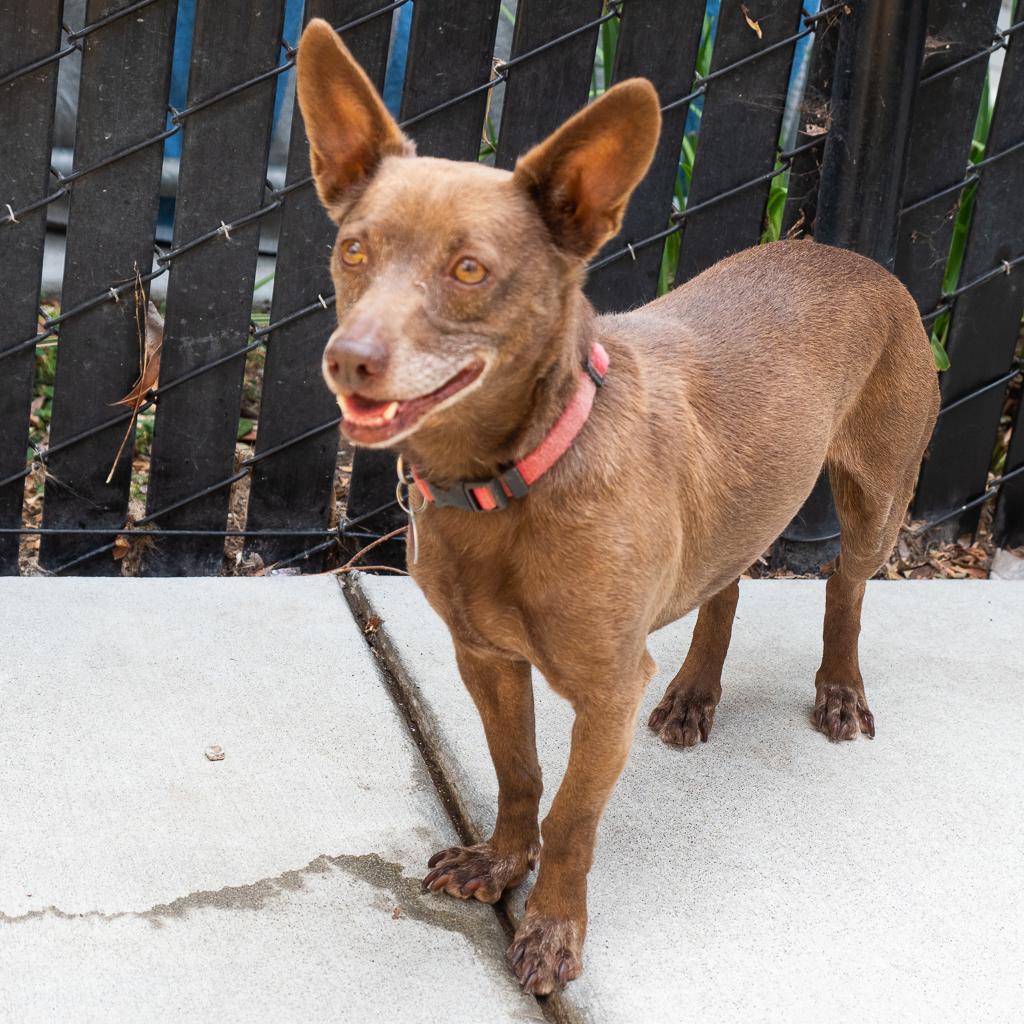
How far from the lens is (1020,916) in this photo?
2777mm

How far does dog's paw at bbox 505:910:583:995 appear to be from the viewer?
250 cm

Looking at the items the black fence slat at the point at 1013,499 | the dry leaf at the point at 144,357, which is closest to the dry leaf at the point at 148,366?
the dry leaf at the point at 144,357

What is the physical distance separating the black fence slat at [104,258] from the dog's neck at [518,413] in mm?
1873

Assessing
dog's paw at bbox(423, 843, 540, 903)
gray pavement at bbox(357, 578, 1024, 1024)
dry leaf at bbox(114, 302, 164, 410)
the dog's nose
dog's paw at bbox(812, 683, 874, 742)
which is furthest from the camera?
dry leaf at bbox(114, 302, 164, 410)

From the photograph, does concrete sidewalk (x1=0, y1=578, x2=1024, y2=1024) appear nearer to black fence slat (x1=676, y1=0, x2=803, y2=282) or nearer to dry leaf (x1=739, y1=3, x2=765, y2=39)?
black fence slat (x1=676, y1=0, x2=803, y2=282)

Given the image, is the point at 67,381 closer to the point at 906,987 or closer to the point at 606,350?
the point at 606,350

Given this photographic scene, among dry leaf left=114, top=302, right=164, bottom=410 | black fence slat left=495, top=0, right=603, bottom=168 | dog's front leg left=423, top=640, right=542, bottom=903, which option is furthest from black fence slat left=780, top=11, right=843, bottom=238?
dog's front leg left=423, top=640, right=542, bottom=903

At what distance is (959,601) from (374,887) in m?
2.27

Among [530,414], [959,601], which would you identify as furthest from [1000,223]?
[530,414]

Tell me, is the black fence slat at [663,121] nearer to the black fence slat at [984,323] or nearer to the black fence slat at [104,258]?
the black fence slat at [984,323]

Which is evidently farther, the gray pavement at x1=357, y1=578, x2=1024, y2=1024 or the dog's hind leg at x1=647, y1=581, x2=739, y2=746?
the dog's hind leg at x1=647, y1=581, x2=739, y2=746

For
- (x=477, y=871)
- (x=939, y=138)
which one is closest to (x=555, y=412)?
(x=477, y=871)

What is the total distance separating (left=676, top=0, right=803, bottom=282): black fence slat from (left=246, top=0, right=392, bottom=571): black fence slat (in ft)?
3.35

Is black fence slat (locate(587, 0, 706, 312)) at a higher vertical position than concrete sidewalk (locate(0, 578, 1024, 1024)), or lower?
higher
